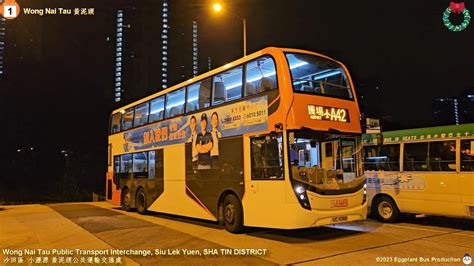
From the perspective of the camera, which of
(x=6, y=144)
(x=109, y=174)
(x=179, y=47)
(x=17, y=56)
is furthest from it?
(x=179, y=47)

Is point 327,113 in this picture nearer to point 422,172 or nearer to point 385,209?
point 422,172

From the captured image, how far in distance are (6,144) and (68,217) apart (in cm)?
5459

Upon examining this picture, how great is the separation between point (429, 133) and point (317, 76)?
12.4ft

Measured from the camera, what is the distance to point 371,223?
11312mm

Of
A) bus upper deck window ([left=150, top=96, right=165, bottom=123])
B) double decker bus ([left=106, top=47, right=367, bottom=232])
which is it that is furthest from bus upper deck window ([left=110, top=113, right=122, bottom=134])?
double decker bus ([left=106, top=47, right=367, bottom=232])

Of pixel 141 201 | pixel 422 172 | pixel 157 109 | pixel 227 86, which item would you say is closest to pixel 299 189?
pixel 227 86

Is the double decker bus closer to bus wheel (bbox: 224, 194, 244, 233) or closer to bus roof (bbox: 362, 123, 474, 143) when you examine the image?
bus wheel (bbox: 224, 194, 244, 233)

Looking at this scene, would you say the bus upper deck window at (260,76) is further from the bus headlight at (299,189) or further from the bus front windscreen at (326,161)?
the bus headlight at (299,189)

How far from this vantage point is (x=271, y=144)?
880 centimetres

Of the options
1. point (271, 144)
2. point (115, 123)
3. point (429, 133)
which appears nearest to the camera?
point (271, 144)

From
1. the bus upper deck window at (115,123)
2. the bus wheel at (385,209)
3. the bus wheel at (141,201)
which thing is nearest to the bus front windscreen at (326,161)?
the bus wheel at (385,209)

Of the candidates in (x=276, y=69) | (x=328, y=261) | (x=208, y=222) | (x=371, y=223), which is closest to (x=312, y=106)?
(x=276, y=69)

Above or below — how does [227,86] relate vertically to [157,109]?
above

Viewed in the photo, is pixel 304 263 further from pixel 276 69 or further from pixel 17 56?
pixel 17 56
